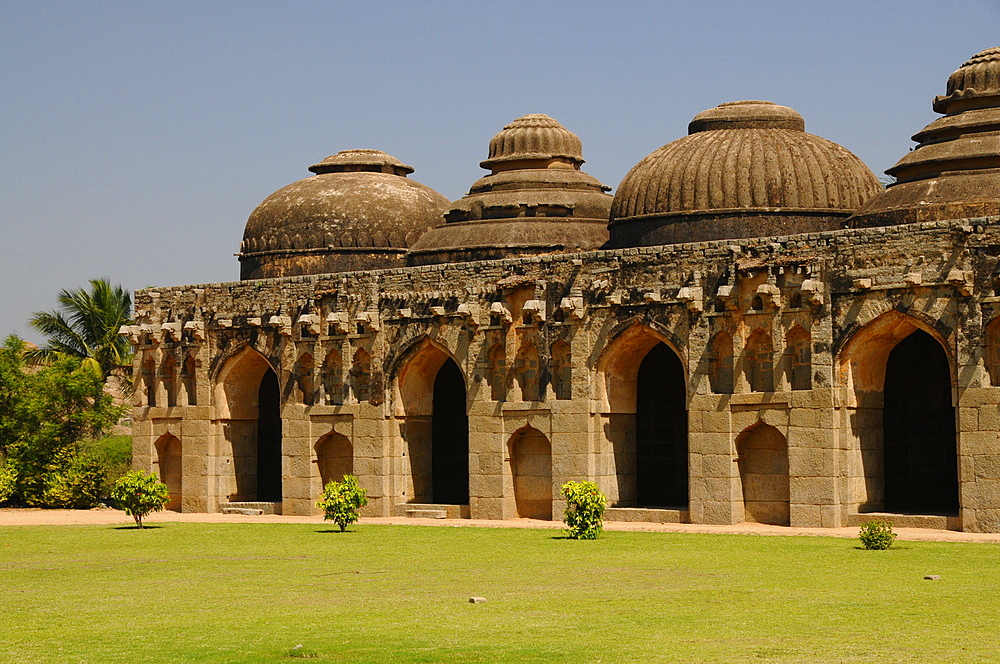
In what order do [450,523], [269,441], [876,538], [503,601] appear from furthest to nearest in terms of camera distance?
1. [269,441]
2. [450,523]
3. [876,538]
4. [503,601]

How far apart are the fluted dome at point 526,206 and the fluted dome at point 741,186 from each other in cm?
181

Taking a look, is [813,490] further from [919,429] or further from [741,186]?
[741,186]

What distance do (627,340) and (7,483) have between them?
45.5ft

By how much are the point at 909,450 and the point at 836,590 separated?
10.1m

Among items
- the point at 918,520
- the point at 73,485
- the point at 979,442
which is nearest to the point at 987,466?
the point at 979,442

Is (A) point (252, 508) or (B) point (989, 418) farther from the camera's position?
(A) point (252, 508)

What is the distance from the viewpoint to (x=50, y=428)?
3125 centimetres

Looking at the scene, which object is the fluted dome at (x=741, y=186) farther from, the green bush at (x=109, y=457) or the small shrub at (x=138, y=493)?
the green bush at (x=109, y=457)

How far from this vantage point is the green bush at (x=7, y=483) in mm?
30719

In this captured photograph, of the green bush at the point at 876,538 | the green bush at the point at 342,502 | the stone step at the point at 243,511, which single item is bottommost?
the green bush at the point at 876,538

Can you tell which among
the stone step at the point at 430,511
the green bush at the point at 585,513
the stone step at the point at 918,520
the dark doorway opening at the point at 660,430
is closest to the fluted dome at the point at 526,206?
the dark doorway opening at the point at 660,430

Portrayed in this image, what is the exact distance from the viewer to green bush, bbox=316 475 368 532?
22.9 meters

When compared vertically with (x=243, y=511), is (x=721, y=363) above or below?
above

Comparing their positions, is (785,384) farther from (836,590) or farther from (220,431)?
(220,431)
